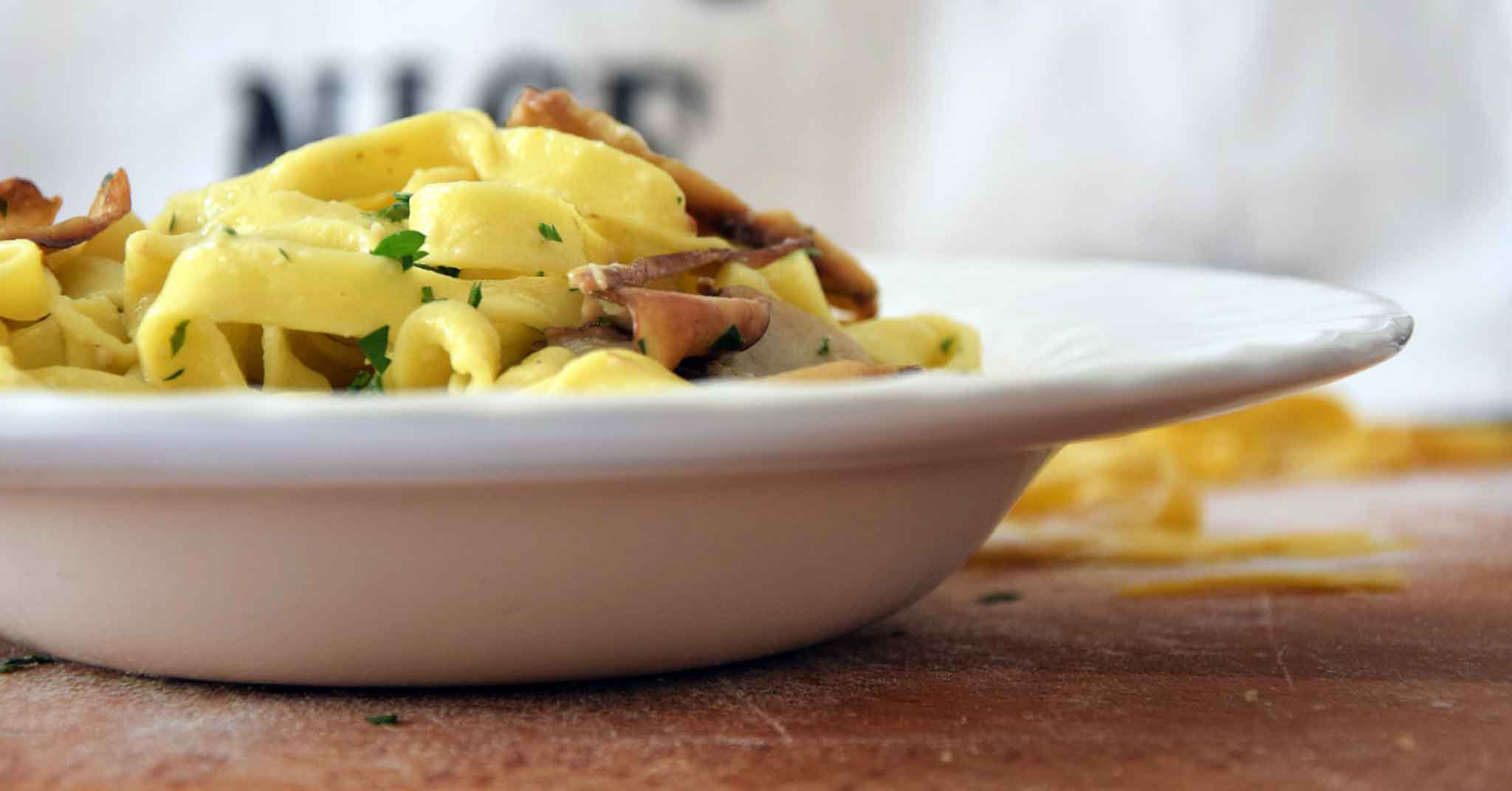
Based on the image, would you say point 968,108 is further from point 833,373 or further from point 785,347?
point 833,373

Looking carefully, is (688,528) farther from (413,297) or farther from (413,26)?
(413,26)

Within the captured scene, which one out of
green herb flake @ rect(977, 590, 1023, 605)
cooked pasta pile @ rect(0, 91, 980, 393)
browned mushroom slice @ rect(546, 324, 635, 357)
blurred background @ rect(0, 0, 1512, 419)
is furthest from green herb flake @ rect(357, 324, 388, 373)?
blurred background @ rect(0, 0, 1512, 419)

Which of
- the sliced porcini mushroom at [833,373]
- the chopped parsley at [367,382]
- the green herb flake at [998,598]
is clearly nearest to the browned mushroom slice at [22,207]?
the chopped parsley at [367,382]

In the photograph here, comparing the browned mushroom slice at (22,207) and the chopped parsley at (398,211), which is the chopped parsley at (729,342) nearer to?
the chopped parsley at (398,211)

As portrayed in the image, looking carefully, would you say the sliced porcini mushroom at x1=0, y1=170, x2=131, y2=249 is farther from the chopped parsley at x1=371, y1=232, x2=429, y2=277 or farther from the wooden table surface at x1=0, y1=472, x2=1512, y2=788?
the wooden table surface at x1=0, y1=472, x2=1512, y2=788

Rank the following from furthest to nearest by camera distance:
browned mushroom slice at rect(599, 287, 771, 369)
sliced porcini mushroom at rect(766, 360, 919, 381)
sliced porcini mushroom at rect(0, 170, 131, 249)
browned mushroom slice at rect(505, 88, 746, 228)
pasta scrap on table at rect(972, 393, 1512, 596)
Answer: pasta scrap on table at rect(972, 393, 1512, 596) < browned mushroom slice at rect(505, 88, 746, 228) < sliced porcini mushroom at rect(0, 170, 131, 249) < browned mushroom slice at rect(599, 287, 771, 369) < sliced porcini mushroom at rect(766, 360, 919, 381)

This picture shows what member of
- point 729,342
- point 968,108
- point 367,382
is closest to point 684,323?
point 729,342

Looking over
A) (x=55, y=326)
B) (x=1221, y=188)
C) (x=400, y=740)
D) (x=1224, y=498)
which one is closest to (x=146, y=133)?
(x=1221, y=188)
